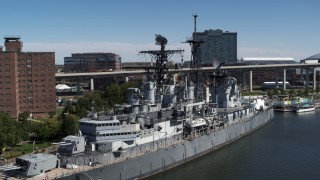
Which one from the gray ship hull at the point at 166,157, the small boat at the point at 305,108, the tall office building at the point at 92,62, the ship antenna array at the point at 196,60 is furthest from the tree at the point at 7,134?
the tall office building at the point at 92,62

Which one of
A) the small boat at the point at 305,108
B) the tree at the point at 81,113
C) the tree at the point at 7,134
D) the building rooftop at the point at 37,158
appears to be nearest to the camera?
the building rooftop at the point at 37,158

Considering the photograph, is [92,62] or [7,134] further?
[92,62]

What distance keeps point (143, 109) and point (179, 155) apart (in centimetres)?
633

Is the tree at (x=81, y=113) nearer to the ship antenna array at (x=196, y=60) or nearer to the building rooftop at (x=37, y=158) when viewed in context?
the ship antenna array at (x=196, y=60)

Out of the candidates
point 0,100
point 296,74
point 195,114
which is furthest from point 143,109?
point 296,74

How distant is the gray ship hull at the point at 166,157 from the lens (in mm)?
30391

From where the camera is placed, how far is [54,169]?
29.1m

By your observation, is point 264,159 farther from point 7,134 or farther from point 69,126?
point 7,134

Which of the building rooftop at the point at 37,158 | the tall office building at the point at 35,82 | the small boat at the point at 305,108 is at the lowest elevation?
the building rooftop at the point at 37,158

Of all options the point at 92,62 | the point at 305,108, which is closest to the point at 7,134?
the point at 305,108

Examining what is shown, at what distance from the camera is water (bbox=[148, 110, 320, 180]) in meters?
36.3

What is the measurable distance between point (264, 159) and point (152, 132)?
13101 millimetres

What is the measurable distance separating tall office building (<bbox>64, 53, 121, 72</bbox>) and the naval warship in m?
Result: 103

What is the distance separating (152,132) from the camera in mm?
37375
